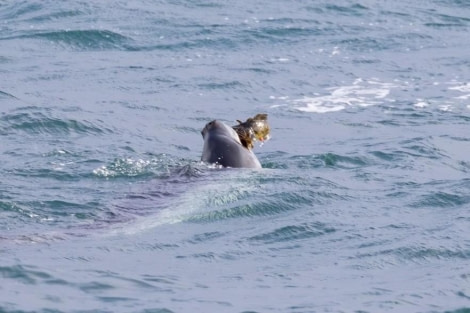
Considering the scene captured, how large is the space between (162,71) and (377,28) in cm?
533

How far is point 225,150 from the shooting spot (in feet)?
47.8

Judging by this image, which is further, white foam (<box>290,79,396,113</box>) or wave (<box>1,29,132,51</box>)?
wave (<box>1,29,132,51</box>)

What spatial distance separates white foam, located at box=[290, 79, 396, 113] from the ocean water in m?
0.06

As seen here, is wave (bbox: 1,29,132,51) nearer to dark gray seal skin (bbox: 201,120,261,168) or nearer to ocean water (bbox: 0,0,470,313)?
ocean water (bbox: 0,0,470,313)

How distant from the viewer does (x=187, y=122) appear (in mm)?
18203

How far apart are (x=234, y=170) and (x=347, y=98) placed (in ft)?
19.3

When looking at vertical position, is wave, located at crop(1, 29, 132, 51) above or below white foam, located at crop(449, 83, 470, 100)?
above

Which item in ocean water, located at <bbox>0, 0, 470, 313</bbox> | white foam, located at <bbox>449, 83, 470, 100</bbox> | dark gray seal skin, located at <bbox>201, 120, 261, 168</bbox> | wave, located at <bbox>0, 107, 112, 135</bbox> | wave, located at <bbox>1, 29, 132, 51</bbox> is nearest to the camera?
ocean water, located at <bbox>0, 0, 470, 313</bbox>

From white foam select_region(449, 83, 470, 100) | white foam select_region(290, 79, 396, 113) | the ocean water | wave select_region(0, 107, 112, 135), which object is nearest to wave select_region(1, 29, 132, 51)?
the ocean water

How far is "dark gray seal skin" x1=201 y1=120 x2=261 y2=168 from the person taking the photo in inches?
571

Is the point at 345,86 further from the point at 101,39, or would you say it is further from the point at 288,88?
the point at 101,39

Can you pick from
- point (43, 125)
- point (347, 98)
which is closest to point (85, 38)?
point (347, 98)

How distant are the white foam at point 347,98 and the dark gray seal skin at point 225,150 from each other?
437 cm

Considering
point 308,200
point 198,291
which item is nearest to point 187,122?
point 308,200
